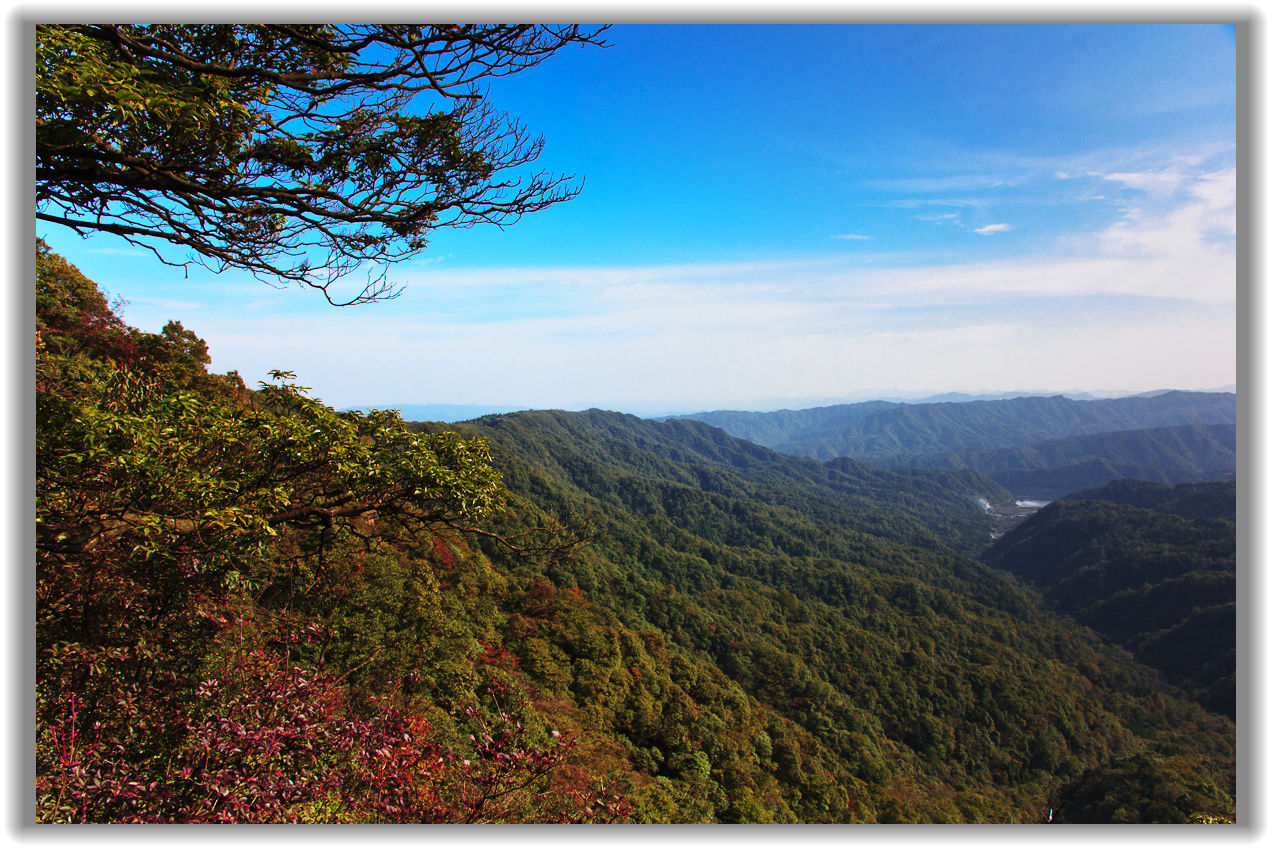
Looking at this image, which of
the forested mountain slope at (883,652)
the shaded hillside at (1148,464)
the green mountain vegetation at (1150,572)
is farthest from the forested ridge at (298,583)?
the shaded hillside at (1148,464)

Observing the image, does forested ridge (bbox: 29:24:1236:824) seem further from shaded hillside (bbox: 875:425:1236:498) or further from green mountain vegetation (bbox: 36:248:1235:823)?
shaded hillside (bbox: 875:425:1236:498)

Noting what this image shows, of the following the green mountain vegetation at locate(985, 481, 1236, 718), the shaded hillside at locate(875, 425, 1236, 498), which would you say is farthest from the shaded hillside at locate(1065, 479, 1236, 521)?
the shaded hillside at locate(875, 425, 1236, 498)

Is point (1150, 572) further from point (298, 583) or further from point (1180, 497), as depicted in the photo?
point (298, 583)

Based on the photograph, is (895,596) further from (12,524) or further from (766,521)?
(12,524)

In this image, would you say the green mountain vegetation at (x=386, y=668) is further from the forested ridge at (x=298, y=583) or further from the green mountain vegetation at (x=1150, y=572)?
the green mountain vegetation at (x=1150, y=572)

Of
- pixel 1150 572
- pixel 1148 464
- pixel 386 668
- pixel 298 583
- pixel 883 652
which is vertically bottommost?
pixel 1150 572

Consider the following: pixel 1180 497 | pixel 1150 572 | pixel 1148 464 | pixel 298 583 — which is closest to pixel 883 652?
pixel 298 583

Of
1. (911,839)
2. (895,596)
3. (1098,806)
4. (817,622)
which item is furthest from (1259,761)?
(895,596)
